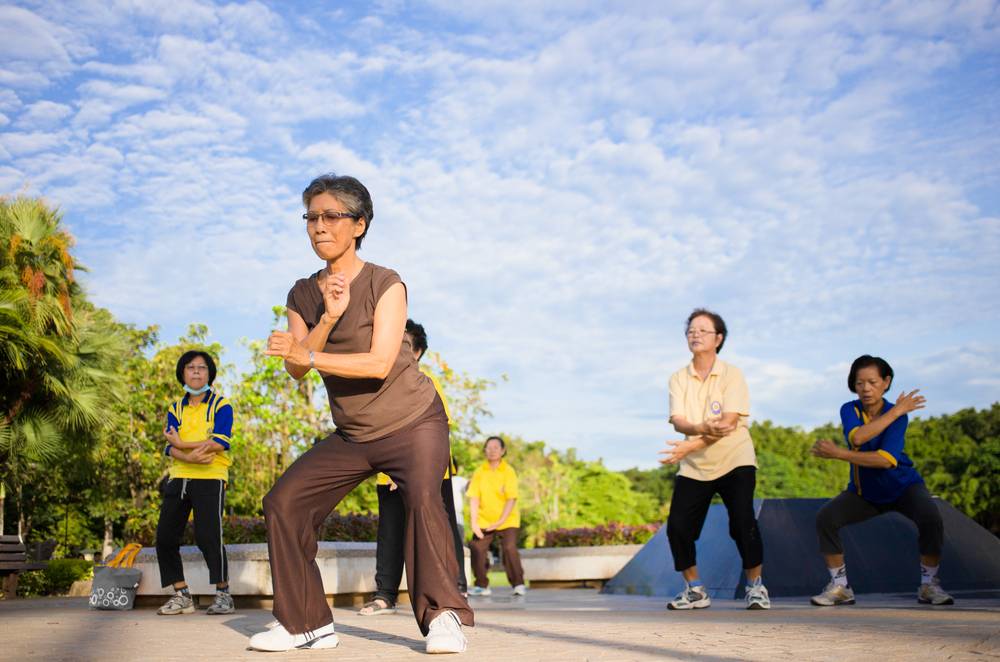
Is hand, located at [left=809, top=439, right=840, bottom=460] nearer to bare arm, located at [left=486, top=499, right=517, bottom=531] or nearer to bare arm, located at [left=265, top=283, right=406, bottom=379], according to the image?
bare arm, located at [left=265, top=283, right=406, bottom=379]

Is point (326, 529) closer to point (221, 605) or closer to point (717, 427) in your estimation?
point (221, 605)

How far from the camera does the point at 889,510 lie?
25.4ft

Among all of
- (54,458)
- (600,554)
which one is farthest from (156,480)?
(600,554)

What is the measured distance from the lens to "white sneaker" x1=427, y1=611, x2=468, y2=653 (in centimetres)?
404

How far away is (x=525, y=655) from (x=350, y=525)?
821 cm

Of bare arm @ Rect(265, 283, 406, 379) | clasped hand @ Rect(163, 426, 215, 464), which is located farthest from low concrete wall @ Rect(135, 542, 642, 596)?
bare arm @ Rect(265, 283, 406, 379)

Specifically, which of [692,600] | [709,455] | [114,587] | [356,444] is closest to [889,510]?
[709,455]

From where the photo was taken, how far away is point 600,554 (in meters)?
14.6

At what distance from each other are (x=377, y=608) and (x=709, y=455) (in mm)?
2822

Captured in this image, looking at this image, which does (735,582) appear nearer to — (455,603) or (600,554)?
(600,554)

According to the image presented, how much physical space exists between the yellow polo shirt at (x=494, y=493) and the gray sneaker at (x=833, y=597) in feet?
15.0

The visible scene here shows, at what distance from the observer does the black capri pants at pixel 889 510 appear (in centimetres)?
745

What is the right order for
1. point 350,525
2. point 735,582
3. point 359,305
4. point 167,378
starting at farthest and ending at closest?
1. point 167,378
2. point 350,525
3. point 735,582
4. point 359,305

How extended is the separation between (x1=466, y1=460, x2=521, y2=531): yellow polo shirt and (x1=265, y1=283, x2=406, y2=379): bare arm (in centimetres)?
751
